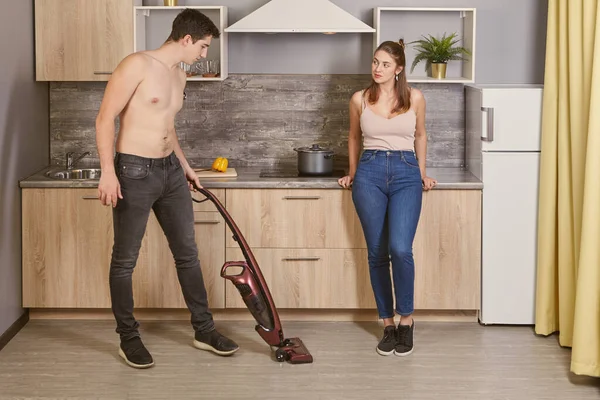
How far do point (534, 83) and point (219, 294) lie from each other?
2076mm

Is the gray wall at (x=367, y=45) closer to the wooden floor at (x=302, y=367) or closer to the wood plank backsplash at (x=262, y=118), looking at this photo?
the wood plank backsplash at (x=262, y=118)

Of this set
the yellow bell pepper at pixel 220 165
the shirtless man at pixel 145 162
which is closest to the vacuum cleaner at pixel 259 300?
the shirtless man at pixel 145 162

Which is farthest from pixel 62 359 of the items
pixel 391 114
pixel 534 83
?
pixel 534 83

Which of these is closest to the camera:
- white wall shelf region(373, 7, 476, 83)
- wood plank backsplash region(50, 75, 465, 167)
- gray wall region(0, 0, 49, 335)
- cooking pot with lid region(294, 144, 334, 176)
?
gray wall region(0, 0, 49, 335)

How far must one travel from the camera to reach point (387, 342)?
4633 millimetres

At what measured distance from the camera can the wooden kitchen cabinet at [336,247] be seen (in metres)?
4.95

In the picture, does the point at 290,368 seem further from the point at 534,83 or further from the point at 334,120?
Answer: the point at 534,83

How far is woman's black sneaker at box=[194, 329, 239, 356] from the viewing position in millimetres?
4523

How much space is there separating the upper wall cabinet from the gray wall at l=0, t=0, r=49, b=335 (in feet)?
0.28

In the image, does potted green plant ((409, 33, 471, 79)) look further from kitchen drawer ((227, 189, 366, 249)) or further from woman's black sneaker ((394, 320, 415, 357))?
woman's black sneaker ((394, 320, 415, 357))

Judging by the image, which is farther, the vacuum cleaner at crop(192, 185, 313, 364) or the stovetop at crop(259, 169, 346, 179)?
the stovetop at crop(259, 169, 346, 179)

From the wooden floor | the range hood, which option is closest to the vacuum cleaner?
the wooden floor

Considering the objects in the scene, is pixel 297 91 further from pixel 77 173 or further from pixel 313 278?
pixel 77 173

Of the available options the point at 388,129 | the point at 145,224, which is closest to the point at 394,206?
the point at 388,129
